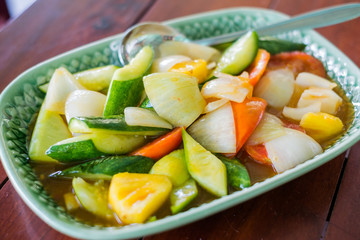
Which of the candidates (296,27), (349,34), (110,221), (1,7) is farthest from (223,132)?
(1,7)

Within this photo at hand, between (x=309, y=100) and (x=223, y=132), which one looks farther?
(x=309, y=100)

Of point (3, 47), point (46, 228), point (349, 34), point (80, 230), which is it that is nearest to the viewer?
point (80, 230)

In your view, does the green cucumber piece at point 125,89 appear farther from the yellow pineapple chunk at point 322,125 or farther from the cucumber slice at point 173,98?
the yellow pineapple chunk at point 322,125

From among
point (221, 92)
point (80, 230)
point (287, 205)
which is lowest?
point (287, 205)

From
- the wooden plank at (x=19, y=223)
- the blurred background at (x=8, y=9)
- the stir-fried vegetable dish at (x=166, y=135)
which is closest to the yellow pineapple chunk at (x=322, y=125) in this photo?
the stir-fried vegetable dish at (x=166, y=135)

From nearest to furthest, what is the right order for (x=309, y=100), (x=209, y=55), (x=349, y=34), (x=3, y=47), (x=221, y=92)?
(x=221, y=92), (x=309, y=100), (x=209, y=55), (x=3, y=47), (x=349, y=34)

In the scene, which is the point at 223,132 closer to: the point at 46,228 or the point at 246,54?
the point at 246,54

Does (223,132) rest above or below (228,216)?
above
